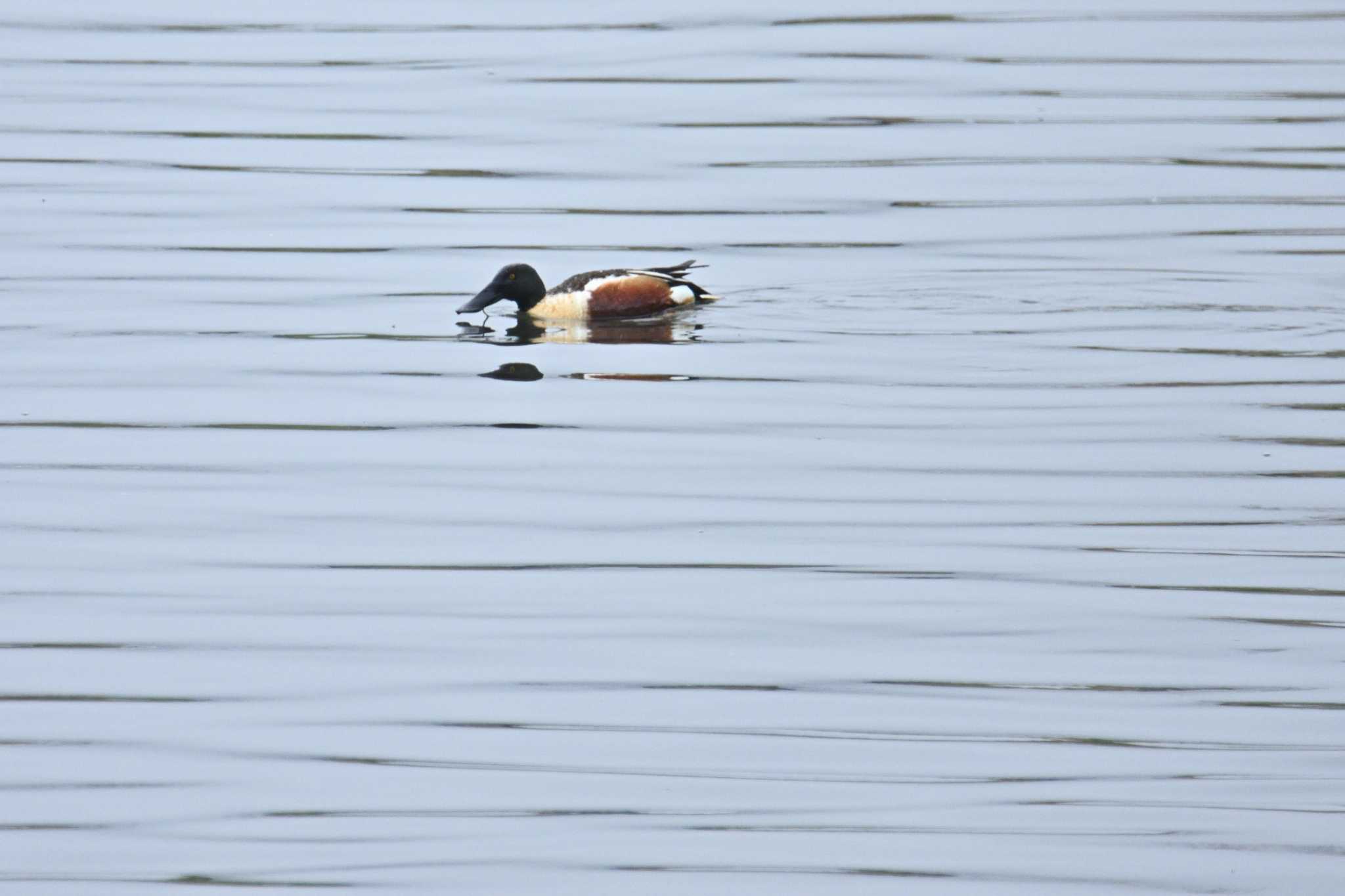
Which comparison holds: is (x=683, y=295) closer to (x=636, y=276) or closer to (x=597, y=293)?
(x=636, y=276)

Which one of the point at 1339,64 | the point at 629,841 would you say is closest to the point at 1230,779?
the point at 629,841

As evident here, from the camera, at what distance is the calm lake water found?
13.8 ft

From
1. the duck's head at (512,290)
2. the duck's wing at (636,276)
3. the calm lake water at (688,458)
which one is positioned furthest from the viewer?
the duck's head at (512,290)

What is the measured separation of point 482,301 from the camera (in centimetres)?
844

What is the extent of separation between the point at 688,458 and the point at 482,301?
7.43 ft

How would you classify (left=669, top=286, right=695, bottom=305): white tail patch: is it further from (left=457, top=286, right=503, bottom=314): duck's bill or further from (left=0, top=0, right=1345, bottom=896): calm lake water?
(left=457, top=286, right=503, bottom=314): duck's bill

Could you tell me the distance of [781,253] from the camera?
8.89m

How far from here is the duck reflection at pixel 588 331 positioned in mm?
8344

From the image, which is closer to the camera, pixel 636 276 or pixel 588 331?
pixel 636 276

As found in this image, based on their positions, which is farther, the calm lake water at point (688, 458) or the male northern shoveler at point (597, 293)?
the male northern shoveler at point (597, 293)

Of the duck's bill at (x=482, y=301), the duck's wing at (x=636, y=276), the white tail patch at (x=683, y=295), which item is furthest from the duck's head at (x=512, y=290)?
A: the white tail patch at (x=683, y=295)

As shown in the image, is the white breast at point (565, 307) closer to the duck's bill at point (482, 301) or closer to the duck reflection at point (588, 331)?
the duck reflection at point (588, 331)

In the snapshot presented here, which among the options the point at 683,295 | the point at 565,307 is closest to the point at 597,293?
the point at 565,307

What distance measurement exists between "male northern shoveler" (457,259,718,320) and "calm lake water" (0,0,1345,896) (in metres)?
0.10
